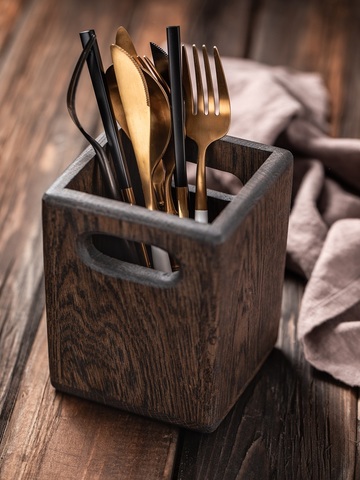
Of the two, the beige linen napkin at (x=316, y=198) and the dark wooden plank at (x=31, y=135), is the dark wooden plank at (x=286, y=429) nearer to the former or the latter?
the beige linen napkin at (x=316, y=198)

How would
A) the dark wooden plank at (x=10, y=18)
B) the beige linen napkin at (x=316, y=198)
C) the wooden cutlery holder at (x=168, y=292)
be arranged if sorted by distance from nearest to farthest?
the wooden cutlery holder at (x=168, y=292), the beige linen napkin at (x=316, y=198), the dark wooden plank at (x=10, y=18)

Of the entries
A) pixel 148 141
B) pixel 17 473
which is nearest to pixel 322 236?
pixel 148 141

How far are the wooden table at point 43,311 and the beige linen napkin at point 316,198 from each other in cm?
3

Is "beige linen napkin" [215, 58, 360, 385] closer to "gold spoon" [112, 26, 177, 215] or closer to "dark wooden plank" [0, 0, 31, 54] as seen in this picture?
"gold spoon" [112, 26, 177, 215]

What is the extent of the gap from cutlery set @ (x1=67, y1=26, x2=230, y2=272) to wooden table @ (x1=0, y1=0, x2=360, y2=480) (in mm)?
164

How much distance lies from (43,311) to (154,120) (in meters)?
0.28

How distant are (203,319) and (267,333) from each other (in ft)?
0.52

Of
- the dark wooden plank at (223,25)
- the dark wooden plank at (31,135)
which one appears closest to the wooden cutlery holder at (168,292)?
the dark wooden plank at (31,135)

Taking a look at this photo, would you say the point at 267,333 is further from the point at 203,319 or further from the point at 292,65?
the point at 292,65

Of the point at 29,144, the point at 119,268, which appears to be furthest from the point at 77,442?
the point at 29,144

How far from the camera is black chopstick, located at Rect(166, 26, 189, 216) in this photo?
80 cm

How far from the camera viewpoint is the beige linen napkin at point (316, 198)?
962 mm

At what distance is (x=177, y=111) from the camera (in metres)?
0.82

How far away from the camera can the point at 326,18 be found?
157cm
